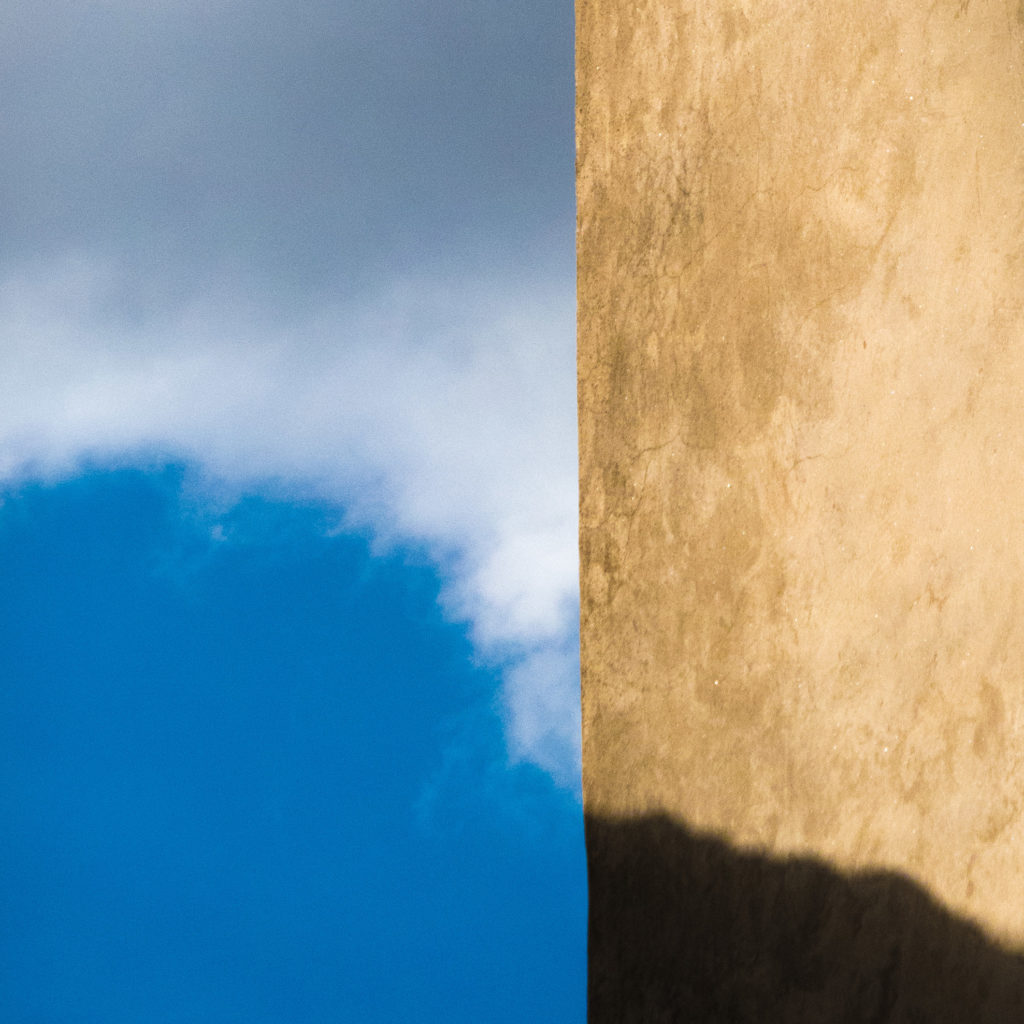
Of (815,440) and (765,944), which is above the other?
(815,440)

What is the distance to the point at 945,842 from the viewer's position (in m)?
0.96

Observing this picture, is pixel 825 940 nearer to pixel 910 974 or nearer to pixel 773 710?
pixel 910 974

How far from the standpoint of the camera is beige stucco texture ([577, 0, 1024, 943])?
946mm

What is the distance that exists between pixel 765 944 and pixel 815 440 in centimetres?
54

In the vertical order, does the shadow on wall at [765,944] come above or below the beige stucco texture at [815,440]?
below

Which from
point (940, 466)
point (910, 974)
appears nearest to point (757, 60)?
point (940, 466)

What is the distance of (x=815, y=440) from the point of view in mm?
1086

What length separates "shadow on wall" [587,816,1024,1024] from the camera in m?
0.96

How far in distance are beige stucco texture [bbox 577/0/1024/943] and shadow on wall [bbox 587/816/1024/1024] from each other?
0.03m

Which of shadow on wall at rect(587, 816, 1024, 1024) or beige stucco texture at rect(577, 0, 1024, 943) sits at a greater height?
beige stucco texture at rect(577, 0, 1024, 943)

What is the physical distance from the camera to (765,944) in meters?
1.09

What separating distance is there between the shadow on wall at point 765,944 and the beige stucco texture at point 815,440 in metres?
0.03

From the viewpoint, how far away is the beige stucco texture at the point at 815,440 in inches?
37.2

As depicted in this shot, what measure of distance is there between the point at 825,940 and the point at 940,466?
49 cm
